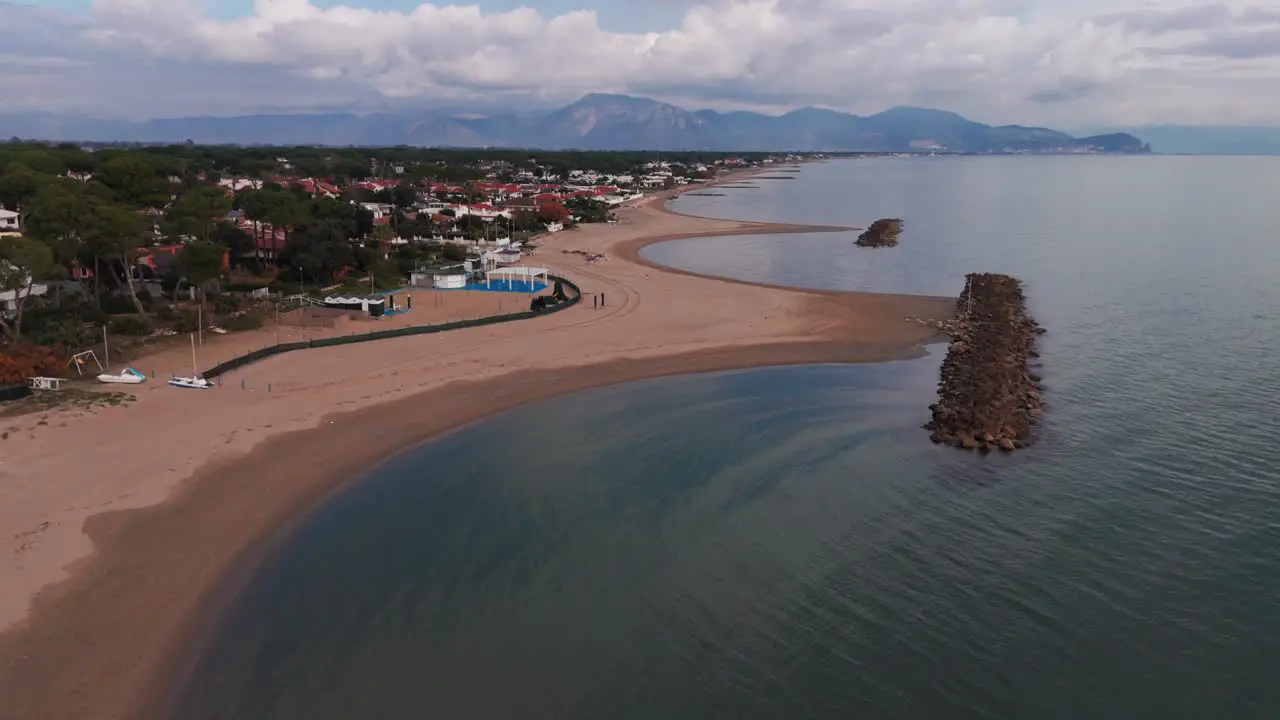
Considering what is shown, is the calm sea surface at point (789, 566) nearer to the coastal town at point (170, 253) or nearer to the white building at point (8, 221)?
the coastal town at point (170, 253)

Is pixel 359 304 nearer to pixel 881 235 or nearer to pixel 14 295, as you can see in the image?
pixel 14 295

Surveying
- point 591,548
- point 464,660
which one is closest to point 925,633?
point 591,548

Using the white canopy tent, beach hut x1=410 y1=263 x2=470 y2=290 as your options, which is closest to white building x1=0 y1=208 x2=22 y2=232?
beach hut x1=410 y1=263 x2=470 y2=290

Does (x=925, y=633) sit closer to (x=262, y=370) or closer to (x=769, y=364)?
(x=769, y=364)

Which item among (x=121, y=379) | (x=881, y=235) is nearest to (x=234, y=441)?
(x=121, y=379)

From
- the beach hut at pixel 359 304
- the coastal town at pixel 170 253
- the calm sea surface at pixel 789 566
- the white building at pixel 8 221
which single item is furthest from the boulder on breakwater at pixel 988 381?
the white building at pixel 8 221

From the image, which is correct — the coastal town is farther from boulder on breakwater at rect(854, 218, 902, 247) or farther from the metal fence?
boulder on breakwater at rect(854, 218, 902, 247)

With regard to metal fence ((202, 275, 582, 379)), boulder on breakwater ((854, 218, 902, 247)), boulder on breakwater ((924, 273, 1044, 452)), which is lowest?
boulder on breakwater ((924, 273, 1044, 452))
